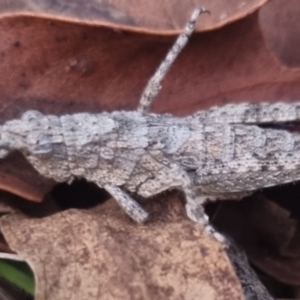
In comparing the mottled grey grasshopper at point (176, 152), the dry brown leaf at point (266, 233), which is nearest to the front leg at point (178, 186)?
the mottled grey grasshopper at point (176, 152)

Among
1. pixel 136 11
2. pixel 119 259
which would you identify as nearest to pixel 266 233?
pixel 119 259

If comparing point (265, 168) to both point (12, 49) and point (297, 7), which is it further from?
point (12, 49)

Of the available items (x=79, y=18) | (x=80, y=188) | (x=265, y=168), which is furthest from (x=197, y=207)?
(x=79, y=18)

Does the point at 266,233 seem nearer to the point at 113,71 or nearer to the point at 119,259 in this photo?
the point at 119,259

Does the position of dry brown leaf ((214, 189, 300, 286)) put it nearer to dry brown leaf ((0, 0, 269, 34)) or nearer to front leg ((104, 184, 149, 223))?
front leg ((104, 184, 149, 223))

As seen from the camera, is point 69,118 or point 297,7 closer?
point 69,118

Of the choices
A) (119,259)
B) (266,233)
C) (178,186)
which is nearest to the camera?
(119,259)

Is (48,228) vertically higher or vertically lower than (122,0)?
lower
